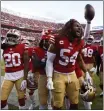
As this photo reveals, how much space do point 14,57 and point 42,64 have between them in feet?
1.29

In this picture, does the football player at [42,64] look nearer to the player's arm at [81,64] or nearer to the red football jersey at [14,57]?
the red football jersey at [14,57]

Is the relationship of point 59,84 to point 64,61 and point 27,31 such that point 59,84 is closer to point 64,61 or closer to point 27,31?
point 64,61

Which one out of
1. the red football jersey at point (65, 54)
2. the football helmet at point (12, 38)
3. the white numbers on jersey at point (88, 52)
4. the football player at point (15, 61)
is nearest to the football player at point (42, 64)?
the football player at point (15, 61)

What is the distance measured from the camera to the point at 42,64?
3830 mm

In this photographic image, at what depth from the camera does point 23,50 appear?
3801 millimetres

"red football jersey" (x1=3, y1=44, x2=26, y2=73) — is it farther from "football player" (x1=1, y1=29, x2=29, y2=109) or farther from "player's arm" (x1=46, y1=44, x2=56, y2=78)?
"player's arm" (x1=46, y1=44, x2=56, y2=78)

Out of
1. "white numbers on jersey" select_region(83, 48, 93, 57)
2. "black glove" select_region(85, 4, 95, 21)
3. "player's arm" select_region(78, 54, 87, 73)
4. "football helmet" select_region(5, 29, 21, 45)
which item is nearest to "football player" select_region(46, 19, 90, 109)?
"player's arm" select_region(78, 54, 87, 73)

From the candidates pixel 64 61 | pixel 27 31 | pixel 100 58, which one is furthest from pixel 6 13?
pixel 64 61

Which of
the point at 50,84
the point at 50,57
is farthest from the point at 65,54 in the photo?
the point at 50,84

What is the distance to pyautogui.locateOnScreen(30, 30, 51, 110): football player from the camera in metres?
3.68

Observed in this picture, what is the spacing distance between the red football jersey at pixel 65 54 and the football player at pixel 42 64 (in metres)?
0.67

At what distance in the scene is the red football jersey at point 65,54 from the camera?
2.97m

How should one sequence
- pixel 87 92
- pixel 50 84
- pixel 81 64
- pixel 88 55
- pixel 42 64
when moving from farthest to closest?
pixel 88 55 < pixel 42 64 < pixel 81 64 < pixel 87 92 < pixel 50 84

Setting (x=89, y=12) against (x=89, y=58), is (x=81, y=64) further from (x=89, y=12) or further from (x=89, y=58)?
(x=89, y=58)
